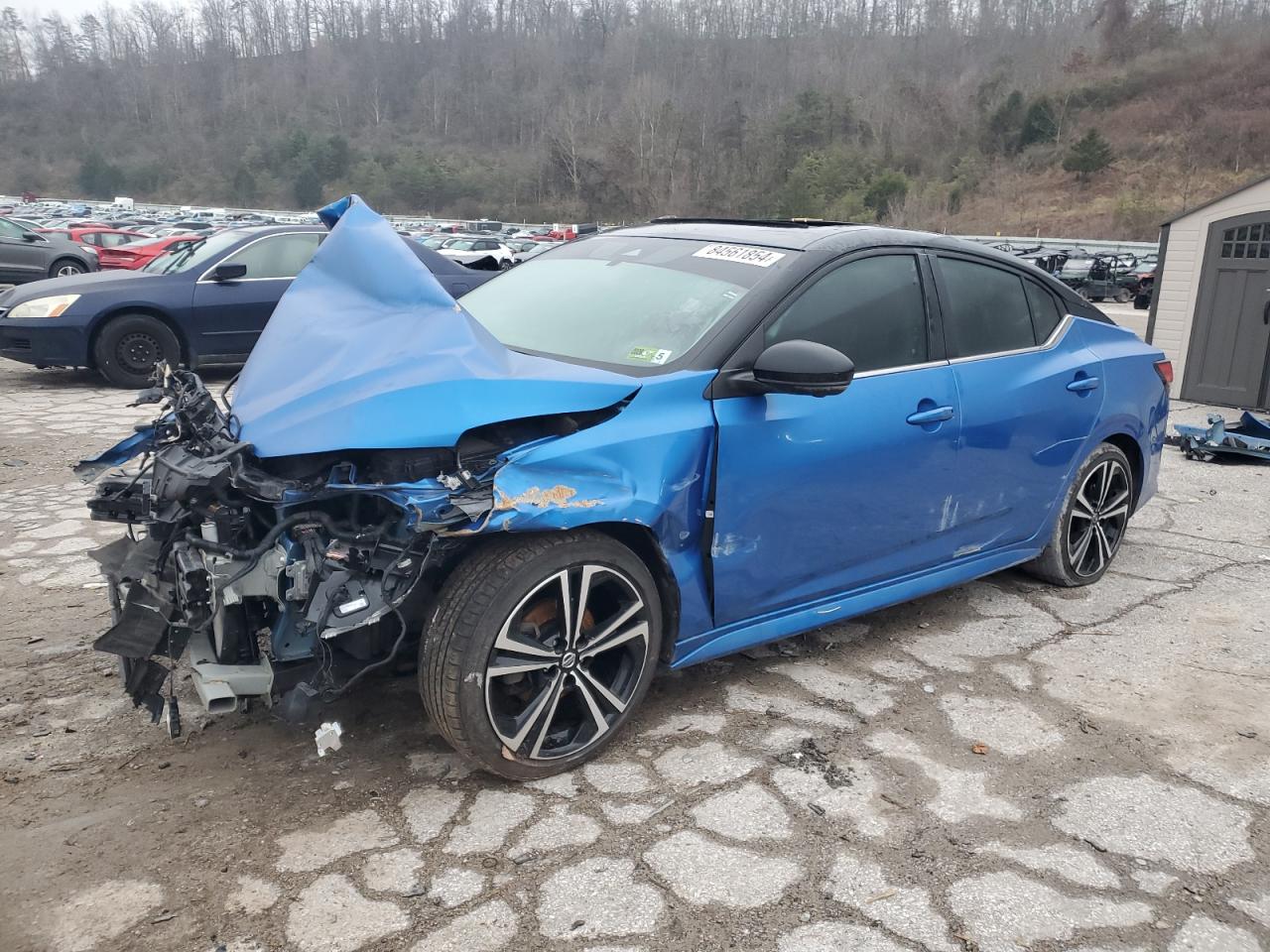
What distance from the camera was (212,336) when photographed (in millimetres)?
9211

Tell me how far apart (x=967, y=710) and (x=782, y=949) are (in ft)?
4.88

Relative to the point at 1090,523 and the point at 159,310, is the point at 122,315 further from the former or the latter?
the point at 1090,523

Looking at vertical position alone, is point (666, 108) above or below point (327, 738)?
above

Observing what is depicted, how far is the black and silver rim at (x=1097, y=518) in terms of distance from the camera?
15.0 feet

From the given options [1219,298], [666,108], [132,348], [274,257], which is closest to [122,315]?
[132,348]

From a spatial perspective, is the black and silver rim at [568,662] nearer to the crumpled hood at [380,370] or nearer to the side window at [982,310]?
the crumpled hood at [380,370]

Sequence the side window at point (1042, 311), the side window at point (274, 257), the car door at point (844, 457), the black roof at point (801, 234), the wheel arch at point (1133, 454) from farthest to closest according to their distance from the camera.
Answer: the side window at point (274, 257) < the wheel arch at point (1133, 454) < the side window at point (1042, 311) < the black roof at point (801, 234) < the car door at point (844, 457)

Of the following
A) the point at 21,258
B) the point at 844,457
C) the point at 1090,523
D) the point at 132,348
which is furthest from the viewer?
the point at 21,258

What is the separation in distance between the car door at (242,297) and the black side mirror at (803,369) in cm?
725

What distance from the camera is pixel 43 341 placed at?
29.0 feet

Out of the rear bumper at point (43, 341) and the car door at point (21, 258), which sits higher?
the car door at point (21, 258)

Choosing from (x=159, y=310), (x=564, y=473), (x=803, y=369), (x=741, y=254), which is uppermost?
(x=741, y=254)

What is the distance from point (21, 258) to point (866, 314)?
16183 mm

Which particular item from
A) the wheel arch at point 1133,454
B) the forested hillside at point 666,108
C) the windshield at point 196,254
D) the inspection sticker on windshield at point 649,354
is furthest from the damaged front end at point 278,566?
the forested hillside at point 666,108
